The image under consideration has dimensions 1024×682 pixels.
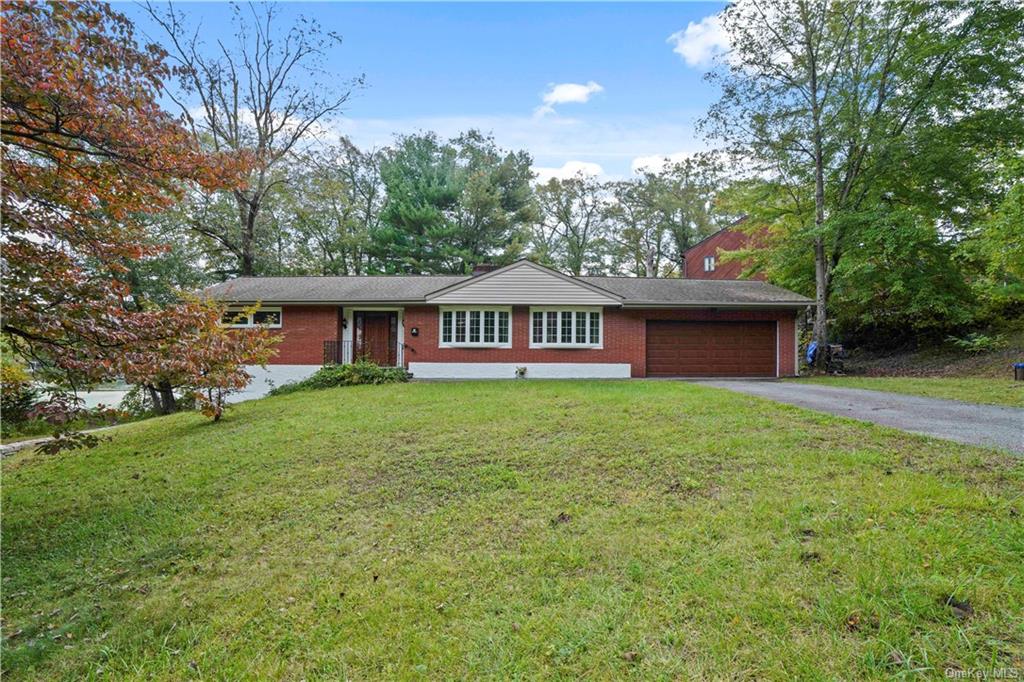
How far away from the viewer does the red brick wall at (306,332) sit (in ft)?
49.4

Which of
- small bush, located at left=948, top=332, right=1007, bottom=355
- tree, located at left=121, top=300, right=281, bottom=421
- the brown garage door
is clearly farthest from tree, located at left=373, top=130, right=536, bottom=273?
tree, located at left=121, top=300, right=281, bottom=421

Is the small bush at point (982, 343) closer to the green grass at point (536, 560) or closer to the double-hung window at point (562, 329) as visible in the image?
the double-hung window at point (562, 329)

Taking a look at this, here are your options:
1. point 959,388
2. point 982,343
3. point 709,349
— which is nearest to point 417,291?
point 709,349

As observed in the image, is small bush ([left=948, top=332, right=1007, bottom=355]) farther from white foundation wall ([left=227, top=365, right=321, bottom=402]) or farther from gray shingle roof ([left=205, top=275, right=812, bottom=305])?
white foundation wall ([left=227, top=365, right=321, bottom=402])

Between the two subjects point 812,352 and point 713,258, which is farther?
point 713,258

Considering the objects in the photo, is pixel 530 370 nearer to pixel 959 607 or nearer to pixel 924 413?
pixel 924 413

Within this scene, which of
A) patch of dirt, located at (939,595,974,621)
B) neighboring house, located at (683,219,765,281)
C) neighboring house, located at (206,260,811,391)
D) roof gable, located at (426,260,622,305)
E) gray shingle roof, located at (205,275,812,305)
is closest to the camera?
patch of dirt, located at (939,595,974,621)

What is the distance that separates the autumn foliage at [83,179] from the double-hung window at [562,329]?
10528mm

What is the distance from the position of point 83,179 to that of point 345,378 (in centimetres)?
887

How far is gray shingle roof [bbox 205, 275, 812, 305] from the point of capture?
14742 millimetres

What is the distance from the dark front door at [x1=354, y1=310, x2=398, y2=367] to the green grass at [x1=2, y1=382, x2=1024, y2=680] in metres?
9.33

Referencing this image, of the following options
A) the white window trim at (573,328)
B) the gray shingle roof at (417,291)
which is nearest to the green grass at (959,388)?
the gray shingle roof at (417,291)

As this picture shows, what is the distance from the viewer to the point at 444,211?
26141 millimetres

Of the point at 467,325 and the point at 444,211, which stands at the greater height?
the point at 444,211
